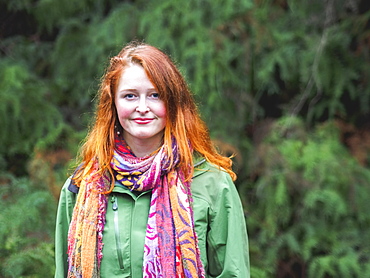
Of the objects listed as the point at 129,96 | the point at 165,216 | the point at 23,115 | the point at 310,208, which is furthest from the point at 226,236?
the point at 23,115

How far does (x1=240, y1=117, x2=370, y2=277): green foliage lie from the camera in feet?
11.3

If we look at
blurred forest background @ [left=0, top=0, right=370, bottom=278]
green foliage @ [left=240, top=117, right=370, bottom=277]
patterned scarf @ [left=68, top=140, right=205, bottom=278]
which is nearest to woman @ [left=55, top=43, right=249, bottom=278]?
patterned scarf @ [left=68, top=140, right=205, bottom=278]

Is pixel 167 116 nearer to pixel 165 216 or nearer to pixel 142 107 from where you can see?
pixel 142 107

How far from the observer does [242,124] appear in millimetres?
4047

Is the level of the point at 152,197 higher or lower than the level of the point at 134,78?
lower

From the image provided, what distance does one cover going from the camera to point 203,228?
1880 millimetres

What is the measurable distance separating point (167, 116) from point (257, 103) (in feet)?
8.19

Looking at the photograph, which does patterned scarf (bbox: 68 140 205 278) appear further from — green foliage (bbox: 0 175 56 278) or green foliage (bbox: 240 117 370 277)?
green foliage (bbox: 240 117 370 277)

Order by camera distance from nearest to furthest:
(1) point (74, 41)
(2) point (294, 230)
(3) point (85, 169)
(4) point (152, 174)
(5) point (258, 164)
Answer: (4) point (152, 174) < (3) point (85, 169) < (2) point (294, 230) < (5) point (258, 164) < (1) point (74, 41)

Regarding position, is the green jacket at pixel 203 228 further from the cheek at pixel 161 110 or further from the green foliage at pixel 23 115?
the green foliage at pixel 23 115

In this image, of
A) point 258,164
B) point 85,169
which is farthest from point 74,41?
point 85,169

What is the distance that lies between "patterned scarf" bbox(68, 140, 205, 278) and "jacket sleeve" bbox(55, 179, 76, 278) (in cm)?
9

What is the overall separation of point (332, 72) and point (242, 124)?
0.79 meters

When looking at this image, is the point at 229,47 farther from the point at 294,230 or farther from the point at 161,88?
the point at 161,88
